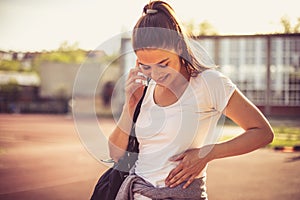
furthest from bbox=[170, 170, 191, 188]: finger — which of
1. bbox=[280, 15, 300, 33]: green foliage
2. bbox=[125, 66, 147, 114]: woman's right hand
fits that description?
bbox=[280, 15, 300, 33]: green foliage

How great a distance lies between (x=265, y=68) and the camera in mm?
13719

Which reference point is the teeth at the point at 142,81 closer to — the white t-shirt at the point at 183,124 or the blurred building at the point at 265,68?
the white t-shirt at the point at 183,124

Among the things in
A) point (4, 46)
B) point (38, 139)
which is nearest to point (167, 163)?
point (4, 46)

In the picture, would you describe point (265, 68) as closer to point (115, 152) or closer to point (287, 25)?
point (287, 25)

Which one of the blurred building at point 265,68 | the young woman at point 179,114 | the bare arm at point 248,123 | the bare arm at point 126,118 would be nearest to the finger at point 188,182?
the young woman at point 179,114

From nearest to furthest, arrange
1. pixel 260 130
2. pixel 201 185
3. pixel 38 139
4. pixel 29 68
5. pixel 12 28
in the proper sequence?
pixel 260 130 < pixel 201 185 < pixel 12 28 < pixel 38 139 < pixel 29 68

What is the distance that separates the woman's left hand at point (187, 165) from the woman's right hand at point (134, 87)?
213 millimetres

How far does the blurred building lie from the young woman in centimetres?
749

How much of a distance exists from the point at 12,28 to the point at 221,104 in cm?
611

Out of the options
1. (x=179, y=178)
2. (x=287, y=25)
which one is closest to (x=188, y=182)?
(x=179, y=178)

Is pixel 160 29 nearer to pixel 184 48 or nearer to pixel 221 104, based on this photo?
pixel 184 48

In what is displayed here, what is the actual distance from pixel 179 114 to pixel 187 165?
0.14 meters

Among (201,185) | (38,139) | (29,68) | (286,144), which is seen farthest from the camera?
(29,68)

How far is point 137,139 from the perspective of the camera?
1.60 metres
